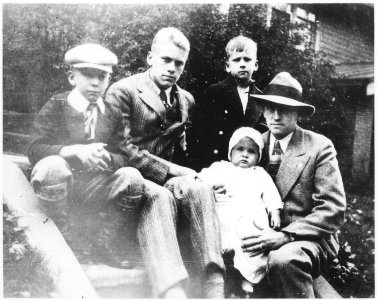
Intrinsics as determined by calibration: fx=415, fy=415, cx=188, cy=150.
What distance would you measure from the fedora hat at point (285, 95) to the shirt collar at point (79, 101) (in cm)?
89

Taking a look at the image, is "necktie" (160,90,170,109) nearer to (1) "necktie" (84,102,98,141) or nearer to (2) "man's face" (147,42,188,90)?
(2) "man's face" (147,42,188,90)

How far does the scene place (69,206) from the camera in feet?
7.12

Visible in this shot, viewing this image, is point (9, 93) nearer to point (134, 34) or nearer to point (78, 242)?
point (134, 34)

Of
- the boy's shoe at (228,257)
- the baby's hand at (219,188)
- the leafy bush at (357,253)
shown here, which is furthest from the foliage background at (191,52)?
the boy's shoe at (228,257)

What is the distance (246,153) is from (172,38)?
0.78 m

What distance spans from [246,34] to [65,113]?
117 cm

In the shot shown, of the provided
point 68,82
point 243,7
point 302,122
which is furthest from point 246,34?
point 68,82

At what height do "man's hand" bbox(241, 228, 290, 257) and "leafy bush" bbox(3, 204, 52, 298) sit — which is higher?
"man's hand" bbox(241, 228, 290, 257)

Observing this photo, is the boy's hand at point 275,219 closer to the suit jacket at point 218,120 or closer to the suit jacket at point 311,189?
the suit jacket at point 311,189

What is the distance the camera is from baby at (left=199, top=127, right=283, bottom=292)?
216cm

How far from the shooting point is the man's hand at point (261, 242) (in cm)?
216

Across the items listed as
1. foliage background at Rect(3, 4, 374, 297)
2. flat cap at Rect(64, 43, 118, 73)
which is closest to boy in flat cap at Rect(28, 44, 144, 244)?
flat cap at Rect(64, 43, 118, 73)

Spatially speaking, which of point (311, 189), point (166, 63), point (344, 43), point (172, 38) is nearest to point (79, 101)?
point (166, 63)

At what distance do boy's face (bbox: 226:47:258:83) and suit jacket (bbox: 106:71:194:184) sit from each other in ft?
1.12
